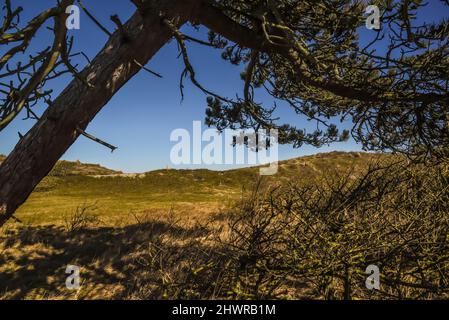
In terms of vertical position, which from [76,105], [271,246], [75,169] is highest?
[75,169]

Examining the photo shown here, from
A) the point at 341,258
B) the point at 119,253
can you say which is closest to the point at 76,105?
the point at 119,253

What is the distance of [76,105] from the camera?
3.93m

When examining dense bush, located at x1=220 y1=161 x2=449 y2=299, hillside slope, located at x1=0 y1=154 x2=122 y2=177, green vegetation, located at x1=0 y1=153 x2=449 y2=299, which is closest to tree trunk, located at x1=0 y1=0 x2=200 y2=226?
green vegetation, located at x1=0 y1=153 x2=449 y2=299

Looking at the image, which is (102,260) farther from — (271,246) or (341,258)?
(341,258)

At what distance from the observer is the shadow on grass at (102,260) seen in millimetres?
4391

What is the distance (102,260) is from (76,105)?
10.0 ft

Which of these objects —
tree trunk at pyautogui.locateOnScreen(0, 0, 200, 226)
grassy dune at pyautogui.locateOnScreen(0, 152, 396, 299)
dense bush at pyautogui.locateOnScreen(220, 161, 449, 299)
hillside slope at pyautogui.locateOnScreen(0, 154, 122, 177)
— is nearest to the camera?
dense bush at pyautogui.locateOnScreen(220, 161, 449, 299)

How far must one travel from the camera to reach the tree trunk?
380 centimetres

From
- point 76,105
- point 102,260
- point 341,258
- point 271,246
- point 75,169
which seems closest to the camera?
point 341,258

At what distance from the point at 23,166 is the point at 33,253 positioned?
124 inches

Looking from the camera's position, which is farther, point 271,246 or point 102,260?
point 102,260

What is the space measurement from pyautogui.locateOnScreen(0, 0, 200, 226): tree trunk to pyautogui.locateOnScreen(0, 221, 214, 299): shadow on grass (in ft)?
5.13

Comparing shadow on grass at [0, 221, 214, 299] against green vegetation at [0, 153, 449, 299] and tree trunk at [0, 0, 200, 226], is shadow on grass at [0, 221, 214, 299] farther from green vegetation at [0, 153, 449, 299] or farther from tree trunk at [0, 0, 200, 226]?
tree trunk at [0, 0, 200, 226]

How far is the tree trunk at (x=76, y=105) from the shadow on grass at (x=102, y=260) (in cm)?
156
